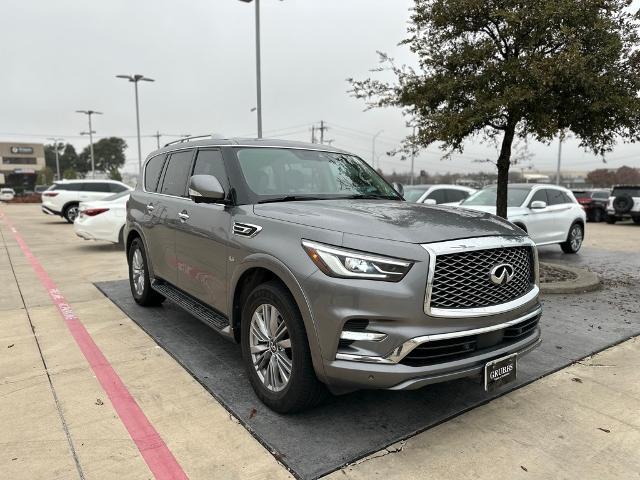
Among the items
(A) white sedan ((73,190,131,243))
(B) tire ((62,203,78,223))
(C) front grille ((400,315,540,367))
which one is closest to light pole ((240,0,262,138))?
(A) white sedan ((73,190,131,243))

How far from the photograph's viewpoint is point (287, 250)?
304 cm

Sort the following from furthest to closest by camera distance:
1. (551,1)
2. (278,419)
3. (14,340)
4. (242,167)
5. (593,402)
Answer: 1. (551,1)
2. (14,340)
3. (242,167)
4. (593,402)
5. (278,419)

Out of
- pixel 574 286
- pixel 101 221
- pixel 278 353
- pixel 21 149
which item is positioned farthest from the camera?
pixel 21 149

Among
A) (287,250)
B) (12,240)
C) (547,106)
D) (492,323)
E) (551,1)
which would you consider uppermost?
(551,1)

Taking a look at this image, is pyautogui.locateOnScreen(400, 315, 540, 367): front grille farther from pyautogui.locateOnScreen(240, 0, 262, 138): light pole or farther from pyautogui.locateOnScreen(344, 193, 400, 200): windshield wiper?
pyautogui.locateOnScreen(240, 0, 262, 138): light pole

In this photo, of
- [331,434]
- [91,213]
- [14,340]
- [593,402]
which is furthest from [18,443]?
[91,213]

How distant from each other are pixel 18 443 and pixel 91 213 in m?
9.10

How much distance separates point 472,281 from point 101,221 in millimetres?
10132

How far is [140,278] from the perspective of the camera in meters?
5.88

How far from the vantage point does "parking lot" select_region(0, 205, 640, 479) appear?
2727 millimetres

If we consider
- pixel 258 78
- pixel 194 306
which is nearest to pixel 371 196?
pixel 194 306

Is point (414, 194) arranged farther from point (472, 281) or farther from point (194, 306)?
point (472, 281)

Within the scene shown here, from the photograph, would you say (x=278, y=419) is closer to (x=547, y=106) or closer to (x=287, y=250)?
(x=287, y=250)

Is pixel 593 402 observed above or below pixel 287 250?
below
